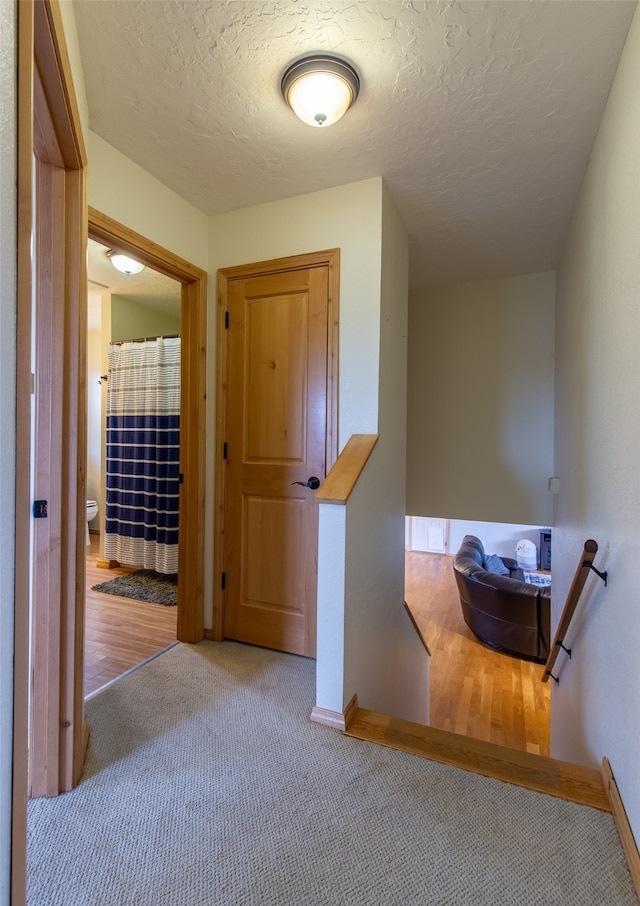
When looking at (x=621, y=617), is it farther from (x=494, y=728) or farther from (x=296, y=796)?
(x=494, y=728)

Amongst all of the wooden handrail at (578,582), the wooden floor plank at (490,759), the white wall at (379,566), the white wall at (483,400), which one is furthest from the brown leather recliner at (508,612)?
the wooden floor plank at (490,759)

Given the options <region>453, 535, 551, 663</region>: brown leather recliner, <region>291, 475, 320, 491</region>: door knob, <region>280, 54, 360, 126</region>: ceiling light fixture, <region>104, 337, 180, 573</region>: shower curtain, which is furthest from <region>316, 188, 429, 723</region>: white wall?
<region>453, 535, 551, 663</region>: brown leather recliner

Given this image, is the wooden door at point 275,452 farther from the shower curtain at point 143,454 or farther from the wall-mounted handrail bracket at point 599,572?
the shower curtain at point 143,454

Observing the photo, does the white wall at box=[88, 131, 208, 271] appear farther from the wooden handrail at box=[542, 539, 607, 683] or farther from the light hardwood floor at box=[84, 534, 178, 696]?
the wooden handrail at box=[542, 539, 607, 683]

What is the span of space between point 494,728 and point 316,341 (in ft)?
12.2

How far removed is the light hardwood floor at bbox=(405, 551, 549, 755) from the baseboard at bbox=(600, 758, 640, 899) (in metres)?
2.61

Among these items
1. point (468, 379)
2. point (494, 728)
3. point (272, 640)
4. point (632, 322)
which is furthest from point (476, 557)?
point (632, 322)

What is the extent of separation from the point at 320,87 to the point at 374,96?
0.79 ft

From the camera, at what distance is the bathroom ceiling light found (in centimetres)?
300

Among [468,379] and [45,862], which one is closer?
[45,862]

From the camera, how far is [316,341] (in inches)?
87.0

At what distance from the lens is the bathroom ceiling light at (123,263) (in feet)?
9.83

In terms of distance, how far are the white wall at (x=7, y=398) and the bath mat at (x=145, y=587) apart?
2508 mm

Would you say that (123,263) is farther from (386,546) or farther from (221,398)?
(386,546)
